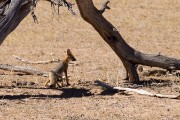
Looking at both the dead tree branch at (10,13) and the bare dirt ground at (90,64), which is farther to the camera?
the dead tree branch at (10,13)

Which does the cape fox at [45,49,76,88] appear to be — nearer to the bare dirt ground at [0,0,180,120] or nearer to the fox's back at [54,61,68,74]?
the fox's back at [54,61,68,74]

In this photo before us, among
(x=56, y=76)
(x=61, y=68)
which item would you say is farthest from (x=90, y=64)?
(x=56, y=76)

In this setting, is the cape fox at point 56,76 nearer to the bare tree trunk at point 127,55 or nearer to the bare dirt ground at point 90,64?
the bare dirt ground at point 90,64

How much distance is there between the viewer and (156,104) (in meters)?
10.6

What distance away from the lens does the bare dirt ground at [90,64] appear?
10.0 metres

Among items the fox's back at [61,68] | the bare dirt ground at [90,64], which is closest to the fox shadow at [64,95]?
the bare dirt ground at [90,64]

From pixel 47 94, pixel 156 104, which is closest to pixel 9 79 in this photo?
pixel 47 94

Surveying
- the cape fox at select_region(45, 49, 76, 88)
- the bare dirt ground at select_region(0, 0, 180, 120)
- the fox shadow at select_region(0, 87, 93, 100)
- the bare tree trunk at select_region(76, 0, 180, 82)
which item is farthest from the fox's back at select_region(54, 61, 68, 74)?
the bare tree trunk at select_region(76, 0, 180, 82)

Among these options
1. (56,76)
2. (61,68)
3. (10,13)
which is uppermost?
(10,13)

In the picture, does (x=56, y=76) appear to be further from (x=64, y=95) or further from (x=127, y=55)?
(x=127, y=55)

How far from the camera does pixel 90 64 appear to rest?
16109mm

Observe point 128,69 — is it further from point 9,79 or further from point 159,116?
point 159,116

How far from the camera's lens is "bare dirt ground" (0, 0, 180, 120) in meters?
10.0

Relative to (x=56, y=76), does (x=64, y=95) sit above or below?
below
